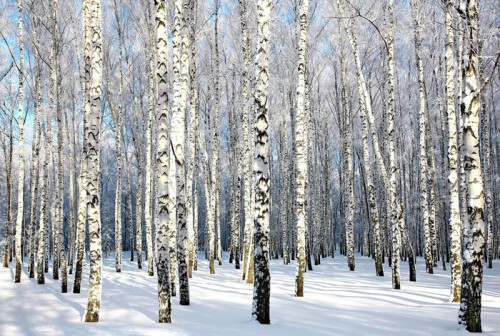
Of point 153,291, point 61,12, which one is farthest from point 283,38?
point 153,291

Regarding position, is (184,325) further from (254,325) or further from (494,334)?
(494,334)

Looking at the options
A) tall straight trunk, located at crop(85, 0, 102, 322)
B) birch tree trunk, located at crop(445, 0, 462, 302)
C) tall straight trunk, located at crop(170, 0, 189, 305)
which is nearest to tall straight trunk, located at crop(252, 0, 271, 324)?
tall straight trunk, located at crop(170, 0, 189, 305)

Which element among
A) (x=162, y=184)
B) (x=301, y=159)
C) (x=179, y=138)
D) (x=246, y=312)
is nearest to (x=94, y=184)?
(x=162, y=184)

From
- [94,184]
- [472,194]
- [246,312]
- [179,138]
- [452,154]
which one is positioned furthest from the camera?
[452,154]

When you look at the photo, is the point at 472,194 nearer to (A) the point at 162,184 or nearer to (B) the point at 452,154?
(B) the point at 452,154

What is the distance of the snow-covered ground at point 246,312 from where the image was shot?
5469 mm

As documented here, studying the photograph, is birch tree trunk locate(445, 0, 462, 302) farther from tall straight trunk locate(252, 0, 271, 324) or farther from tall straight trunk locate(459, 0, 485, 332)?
tall straight trunk locate(252, 0, 271, 324)

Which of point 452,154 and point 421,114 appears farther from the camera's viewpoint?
point 421,114

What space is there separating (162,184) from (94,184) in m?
1.32

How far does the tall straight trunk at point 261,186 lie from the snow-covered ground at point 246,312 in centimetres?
44

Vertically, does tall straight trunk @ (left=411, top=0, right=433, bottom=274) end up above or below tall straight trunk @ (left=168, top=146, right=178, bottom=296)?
above

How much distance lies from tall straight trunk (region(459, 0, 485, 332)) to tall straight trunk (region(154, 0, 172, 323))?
15.1 ft

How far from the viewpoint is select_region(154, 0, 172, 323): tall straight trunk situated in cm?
604

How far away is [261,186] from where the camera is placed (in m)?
6.28
